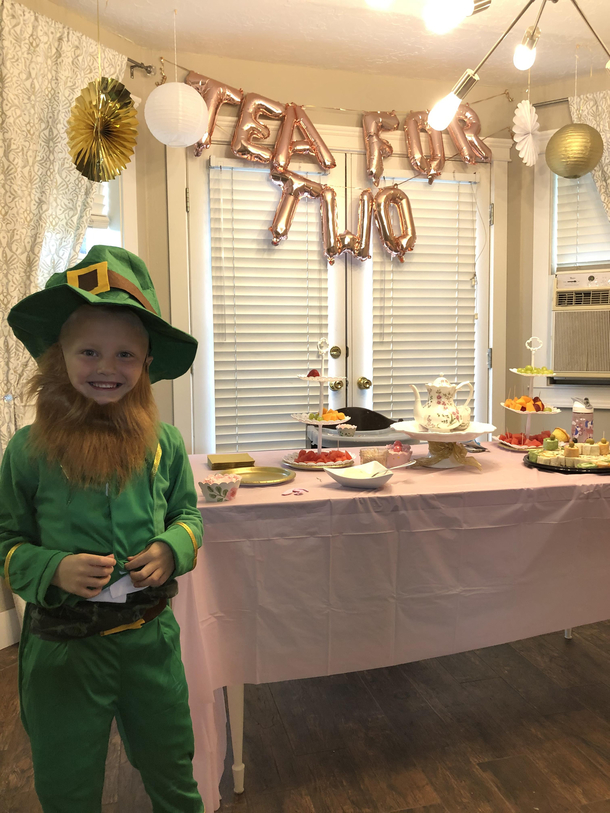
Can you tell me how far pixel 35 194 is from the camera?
2.69m

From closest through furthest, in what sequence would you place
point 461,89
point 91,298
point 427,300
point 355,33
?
point 91,298 → point 461,89 → point 355,33 → point 427,300

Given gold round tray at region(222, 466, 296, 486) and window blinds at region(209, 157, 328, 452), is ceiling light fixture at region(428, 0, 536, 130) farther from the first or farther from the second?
window blinds at region(209, 157, 328, 452)

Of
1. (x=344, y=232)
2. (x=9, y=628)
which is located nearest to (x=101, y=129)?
(x=344, y=232)

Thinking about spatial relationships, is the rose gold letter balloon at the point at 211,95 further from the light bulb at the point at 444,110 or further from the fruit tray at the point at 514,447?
the fruit tray at the point at 514,447

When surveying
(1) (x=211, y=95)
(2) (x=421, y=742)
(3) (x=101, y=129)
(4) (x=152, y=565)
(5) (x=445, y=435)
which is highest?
(1) (x=211, y=95)

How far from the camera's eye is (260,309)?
360 cm

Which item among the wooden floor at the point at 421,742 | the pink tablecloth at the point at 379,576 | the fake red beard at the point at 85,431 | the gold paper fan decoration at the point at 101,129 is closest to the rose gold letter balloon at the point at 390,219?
the gold paper fan decoration at the point at 101,129

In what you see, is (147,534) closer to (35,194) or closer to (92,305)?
(92,305)

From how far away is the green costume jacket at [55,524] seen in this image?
3.49 feet

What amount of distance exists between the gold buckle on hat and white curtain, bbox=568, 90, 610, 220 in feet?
11.1

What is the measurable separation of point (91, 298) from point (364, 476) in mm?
989

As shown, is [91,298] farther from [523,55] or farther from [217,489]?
[523,55]

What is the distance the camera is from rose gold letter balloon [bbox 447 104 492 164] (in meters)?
3.62

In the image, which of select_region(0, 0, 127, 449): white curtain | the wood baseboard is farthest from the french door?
the wood baseboard
